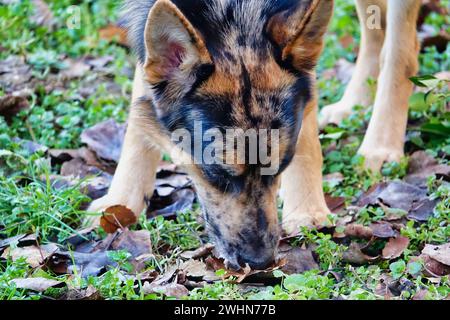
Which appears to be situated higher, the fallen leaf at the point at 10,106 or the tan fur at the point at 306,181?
the fallen leaf at the point at 10,106

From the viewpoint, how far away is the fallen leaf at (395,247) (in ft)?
15.8

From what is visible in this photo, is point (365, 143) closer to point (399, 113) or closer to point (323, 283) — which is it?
point (399, 113)

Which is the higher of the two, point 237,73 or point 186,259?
point 237,73

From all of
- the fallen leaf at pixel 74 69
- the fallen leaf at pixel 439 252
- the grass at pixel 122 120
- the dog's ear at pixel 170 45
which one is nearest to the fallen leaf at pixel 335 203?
the grass at pixel 122 120

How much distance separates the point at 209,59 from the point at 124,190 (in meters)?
1.46

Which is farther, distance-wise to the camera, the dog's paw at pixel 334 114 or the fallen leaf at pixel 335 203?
the dog's paw at pixel 334 114

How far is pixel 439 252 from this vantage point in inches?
183

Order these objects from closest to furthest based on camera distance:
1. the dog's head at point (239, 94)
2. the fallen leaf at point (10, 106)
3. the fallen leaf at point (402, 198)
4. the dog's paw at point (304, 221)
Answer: the dog's head at point (239, 94)
the dog's paw at point (304, 221)
the fallen leaf at point (402, 198)
the fallen leaf at point (10, 106)

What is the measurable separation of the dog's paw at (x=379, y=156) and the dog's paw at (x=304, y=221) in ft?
2.80

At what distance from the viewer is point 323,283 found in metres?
4.23

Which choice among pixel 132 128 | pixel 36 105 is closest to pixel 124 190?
pixel 132 128

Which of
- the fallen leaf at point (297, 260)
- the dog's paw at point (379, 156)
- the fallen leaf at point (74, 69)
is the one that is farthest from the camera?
the fallen leaf at point (74, 69)

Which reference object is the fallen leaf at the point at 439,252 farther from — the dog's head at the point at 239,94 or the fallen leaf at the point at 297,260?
the dog's head at the point at 239,94

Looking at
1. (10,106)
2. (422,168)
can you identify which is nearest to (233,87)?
(422,168)
